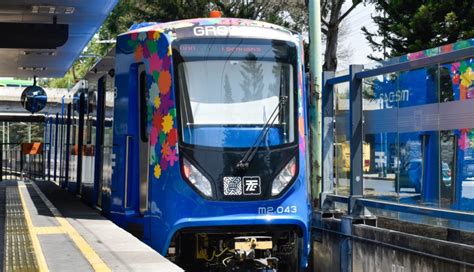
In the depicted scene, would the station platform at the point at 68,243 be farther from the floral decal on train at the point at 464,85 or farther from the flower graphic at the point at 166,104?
the floral decal on train at the point at 464,85

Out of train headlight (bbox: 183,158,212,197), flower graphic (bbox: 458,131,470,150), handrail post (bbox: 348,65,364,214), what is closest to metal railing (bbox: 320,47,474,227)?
handrail post (bbox: 348,65,364,214)

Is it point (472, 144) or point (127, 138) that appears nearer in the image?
point (472, 144)

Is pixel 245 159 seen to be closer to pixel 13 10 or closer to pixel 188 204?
pixel 188 204

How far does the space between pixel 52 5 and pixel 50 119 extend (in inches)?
519

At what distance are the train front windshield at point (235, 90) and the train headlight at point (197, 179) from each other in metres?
0.30

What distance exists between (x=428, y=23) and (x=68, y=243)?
1513 centimetres

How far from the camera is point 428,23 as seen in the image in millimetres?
20562

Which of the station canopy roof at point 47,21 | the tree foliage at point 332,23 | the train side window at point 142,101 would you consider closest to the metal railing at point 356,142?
the train side window at point 142,101

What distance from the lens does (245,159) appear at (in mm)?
9094

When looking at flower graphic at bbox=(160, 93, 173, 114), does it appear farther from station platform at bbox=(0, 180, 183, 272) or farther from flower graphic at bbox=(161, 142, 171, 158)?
station platform at bbox=(0, 180, 183, 272)

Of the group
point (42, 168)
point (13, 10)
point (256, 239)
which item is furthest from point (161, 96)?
point (42, 168)

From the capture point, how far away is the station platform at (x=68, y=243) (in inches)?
268

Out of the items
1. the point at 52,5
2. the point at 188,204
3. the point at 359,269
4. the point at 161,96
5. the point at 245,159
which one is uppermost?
the point at 52,5

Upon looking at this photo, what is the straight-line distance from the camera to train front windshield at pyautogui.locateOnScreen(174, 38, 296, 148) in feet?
29.9
